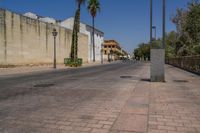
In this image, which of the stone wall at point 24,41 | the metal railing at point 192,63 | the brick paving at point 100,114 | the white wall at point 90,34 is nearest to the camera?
the brick paving at point 100,114

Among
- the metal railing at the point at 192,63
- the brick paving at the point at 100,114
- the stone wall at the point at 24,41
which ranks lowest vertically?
the brick paving at the point at 100,114

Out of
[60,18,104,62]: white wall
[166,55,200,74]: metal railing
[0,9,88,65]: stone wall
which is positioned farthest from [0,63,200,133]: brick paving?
[60,18,104,62]: white wall

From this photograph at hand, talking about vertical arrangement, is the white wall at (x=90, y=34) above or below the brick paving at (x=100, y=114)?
above

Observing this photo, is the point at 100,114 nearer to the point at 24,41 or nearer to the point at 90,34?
the point at 24,41

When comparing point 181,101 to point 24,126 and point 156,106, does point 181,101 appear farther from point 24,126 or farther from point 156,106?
point 24,126

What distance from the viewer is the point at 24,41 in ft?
115

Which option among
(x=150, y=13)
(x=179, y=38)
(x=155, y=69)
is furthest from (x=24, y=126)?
(x=179, y=38)

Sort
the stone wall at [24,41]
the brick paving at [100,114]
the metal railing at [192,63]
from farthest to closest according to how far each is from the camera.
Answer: the stone wall at [24,41] → the metal railing at [192,63] → the brick paving at [100,114]

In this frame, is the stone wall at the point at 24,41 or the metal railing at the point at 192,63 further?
the stone wall at the point at 24,41

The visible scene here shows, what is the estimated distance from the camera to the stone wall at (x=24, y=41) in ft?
99.9

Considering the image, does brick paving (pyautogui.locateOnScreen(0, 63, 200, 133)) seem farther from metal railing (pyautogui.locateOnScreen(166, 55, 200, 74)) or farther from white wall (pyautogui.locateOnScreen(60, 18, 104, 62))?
white wall (pyautogui.locateOnScreen(60, 18, 104, 62))

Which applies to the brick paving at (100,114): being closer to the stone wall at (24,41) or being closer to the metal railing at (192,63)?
the metal railing at (192,63)

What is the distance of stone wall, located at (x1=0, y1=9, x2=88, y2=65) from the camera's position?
30438 millimetres

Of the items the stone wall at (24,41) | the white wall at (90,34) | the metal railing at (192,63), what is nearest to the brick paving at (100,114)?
the metal railing at (192,63)
